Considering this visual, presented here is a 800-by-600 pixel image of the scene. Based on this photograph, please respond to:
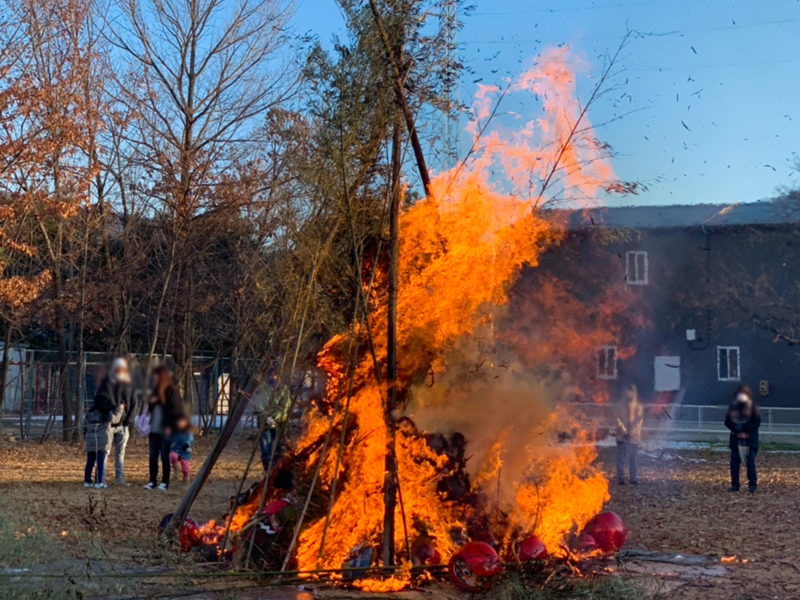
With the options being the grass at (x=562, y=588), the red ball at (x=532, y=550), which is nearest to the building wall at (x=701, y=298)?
the grass at (x=562, y=588)

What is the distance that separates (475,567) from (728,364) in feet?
10.3

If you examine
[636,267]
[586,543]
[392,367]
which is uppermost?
[636,267]

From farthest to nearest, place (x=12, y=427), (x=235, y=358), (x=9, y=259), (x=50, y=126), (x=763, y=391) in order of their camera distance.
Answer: (x=12, y=427)
(x=9, y=259)
(x=50, y=126)
(x=235, y=358)
(x=763, y=391)

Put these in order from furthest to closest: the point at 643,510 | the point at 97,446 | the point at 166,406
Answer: the point at 97,446, the point at 643,510, the point at 166,406

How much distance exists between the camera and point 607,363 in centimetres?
1152

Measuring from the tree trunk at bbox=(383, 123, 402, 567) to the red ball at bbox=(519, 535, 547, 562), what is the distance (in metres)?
1.14

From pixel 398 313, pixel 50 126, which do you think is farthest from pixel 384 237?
pixel 50 126

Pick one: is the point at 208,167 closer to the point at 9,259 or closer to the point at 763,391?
the point at 9,259

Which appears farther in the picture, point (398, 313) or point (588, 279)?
point (588, 279)

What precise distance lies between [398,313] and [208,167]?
10918mm

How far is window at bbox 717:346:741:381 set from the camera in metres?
7.28

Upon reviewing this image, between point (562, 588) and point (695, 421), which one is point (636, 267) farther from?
point (562, 588)

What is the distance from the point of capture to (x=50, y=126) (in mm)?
15203

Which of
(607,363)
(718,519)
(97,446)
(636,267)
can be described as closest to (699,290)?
(607,363)
